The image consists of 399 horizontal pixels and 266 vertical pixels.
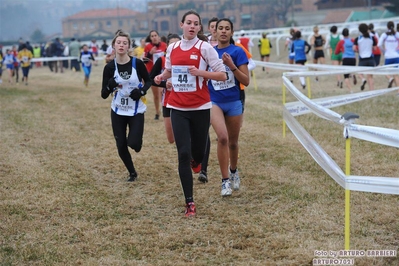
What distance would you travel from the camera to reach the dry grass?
580cm

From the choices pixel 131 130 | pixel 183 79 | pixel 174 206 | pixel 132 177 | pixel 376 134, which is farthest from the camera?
pixel 132 177

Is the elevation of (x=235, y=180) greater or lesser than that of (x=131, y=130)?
lesser

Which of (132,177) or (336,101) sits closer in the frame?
(132,177)

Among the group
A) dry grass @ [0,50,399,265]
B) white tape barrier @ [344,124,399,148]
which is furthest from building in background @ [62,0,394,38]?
white tape barrier @ [344,124,399,148]

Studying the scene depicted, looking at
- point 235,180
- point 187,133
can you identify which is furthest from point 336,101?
point 187,133

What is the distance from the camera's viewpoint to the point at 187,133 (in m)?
6.85

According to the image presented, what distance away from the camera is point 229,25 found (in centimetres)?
736

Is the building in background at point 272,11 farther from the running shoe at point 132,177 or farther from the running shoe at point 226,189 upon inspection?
the running shoe at point 226,189

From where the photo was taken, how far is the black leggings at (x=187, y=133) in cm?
681

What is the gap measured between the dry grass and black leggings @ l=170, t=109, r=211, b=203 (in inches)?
18.0

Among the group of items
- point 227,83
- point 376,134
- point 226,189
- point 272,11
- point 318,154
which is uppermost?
point 272,11

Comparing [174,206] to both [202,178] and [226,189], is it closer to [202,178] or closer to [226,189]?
[226,189]

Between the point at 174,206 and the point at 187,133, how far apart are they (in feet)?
3.58

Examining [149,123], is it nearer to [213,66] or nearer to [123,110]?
[123,110]
